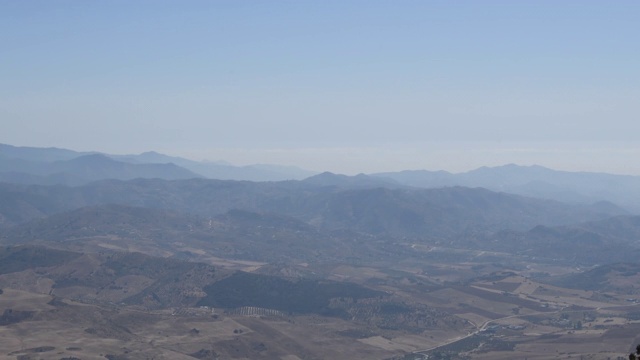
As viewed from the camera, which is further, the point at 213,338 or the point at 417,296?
the point at 417,296

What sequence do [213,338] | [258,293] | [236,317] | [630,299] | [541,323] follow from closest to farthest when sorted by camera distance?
[213,338] → [236,317] → [541,323] → [258,293] → [630,299]

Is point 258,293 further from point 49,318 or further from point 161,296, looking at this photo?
point 49,318

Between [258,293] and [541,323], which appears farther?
[258,293]

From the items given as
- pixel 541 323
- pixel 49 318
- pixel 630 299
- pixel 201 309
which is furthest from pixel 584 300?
pixel 49 318

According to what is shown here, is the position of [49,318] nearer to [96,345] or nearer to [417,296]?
[96,345]

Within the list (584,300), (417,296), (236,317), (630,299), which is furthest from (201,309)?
(630,299)

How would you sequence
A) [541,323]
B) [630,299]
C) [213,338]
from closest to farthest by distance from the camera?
[213,338] → [541,323] → [630,299]

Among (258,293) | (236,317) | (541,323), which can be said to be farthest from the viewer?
(258,293)

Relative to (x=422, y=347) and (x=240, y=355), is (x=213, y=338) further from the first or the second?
(x=422, y=347)

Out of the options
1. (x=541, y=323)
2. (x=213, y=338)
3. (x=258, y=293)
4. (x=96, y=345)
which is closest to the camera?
(x=96, y=345)
